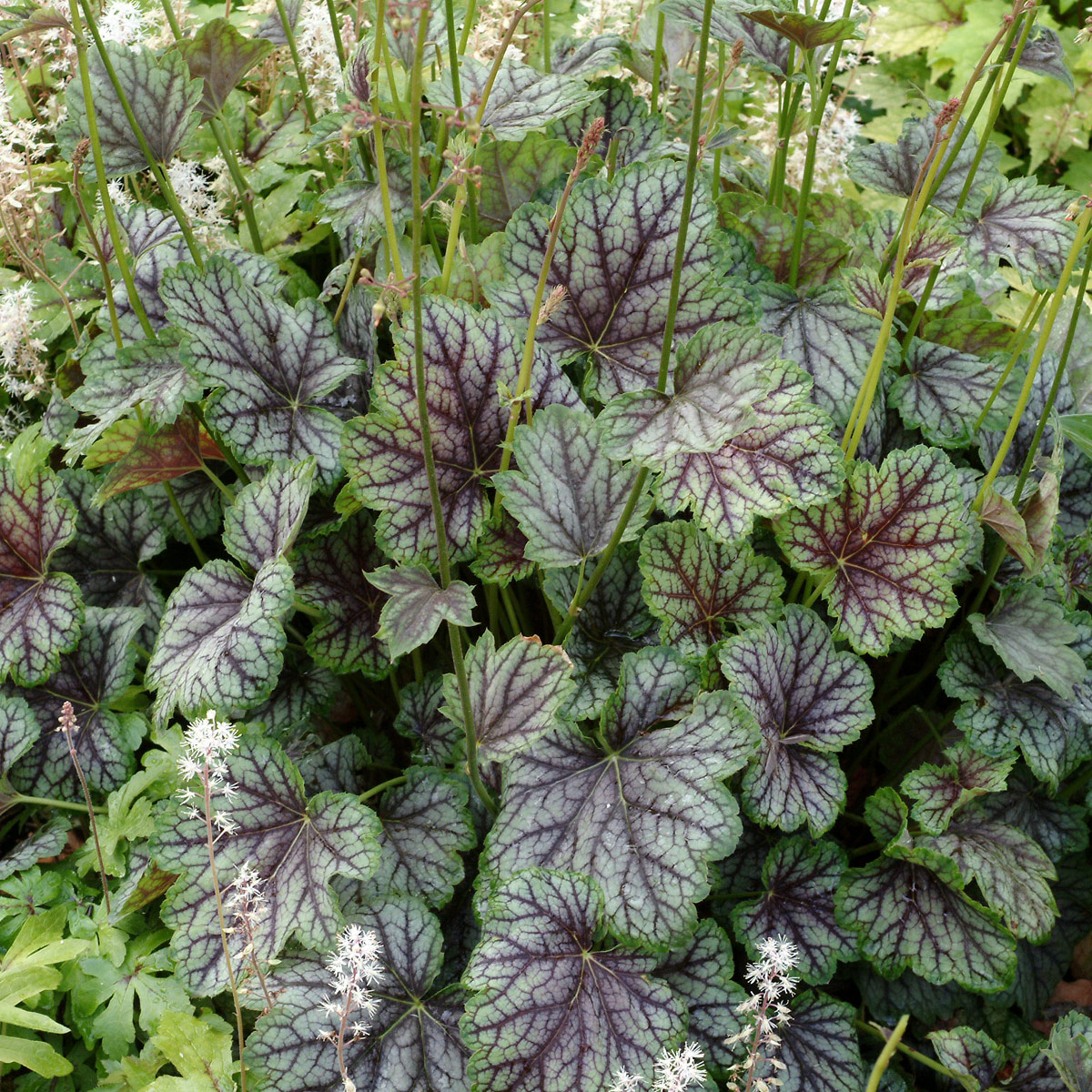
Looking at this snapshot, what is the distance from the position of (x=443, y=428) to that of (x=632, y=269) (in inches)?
15.1

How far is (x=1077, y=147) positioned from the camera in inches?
158

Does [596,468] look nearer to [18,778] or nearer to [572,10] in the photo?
[18,778]

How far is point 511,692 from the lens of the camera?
1348 millimetres

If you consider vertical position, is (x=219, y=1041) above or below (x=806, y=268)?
below

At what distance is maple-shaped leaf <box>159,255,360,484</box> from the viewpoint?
5.14 feet

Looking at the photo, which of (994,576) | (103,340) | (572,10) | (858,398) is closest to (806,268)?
(858,398)

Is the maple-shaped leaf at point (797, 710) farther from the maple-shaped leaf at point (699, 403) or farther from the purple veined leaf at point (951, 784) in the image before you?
the maple-shaped leaf at point (699, 403)

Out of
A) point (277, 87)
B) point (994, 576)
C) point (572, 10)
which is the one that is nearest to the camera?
point (994, 576)

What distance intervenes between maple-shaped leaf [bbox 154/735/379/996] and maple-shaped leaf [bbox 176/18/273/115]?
3.74 ft

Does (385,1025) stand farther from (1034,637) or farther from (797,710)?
(1034,637)

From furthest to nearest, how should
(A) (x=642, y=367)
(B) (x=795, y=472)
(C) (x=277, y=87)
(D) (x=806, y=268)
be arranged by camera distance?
(C) (x=277, y=87) → (D) (x=806, y=268) → (A) (x=642, y=367) → (B) (x=795, y=472)

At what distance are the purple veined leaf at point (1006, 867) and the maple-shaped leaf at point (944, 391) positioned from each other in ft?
2.04

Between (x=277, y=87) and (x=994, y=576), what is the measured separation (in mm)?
1983

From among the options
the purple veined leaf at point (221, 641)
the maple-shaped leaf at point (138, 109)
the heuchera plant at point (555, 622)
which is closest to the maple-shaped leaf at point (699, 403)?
the heuchera plant at point (555, 622)
